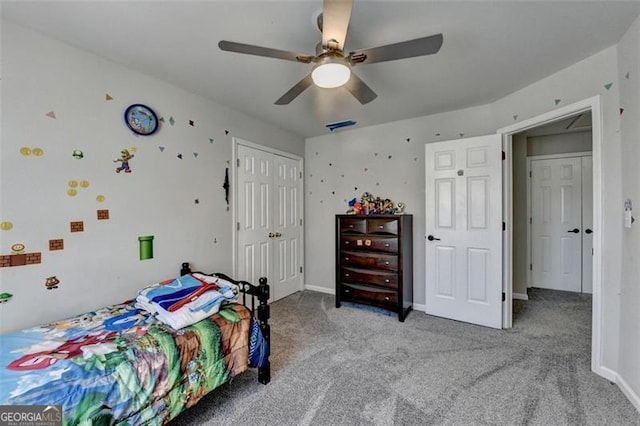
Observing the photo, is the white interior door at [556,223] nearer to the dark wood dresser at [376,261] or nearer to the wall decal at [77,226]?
the dark wood dresser at [376,261]

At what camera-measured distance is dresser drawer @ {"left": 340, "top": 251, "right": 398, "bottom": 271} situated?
3.20m

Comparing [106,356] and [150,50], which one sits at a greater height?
[150,50]

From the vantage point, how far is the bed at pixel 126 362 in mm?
1198

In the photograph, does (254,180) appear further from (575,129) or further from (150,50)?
(575,129)

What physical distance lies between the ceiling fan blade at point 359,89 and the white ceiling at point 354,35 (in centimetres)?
32

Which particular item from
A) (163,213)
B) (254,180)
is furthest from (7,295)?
(254,180)

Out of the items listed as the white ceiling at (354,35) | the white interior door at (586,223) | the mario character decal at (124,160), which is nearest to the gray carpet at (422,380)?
the white interior door at (586,223)

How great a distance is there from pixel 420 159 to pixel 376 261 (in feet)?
4.57

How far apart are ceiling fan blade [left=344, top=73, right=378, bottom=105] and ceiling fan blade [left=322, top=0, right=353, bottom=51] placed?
11.4 inches

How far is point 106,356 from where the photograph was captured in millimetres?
1381

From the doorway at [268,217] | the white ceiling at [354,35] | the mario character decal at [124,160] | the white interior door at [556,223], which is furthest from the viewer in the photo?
the white interior door at [556,223]

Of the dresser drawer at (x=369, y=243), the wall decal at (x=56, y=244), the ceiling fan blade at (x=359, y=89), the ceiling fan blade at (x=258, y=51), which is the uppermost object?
the ceiling fan blade at (x=258, y=51)

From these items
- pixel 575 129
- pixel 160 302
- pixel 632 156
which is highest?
pixel 575 129

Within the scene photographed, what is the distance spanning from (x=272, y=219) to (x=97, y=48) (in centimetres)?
236
